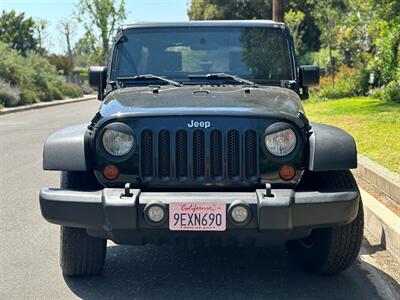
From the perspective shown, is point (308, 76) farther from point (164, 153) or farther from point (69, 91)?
point (69, 91)

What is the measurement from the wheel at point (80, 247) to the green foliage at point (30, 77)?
2495cm

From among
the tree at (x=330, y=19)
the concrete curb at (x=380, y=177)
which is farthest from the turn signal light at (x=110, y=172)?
the tree at (x=330, y=19)

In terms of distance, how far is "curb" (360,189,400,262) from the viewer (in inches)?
199

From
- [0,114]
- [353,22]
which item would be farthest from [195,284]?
[0,114]

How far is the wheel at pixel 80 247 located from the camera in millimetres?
4184

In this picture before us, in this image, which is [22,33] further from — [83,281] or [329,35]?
[83,281]

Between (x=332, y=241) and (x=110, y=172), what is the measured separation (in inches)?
63.6

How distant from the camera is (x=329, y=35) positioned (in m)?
24.5

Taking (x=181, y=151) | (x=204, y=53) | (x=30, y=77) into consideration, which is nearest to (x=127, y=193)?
(x=181, y=151)

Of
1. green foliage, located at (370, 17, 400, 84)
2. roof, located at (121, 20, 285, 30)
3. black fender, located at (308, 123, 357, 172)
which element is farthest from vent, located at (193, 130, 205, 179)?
green foliage, located at (370, 17, 400, 84)

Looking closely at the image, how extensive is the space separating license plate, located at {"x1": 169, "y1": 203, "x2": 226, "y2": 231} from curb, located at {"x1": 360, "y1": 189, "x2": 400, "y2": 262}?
1965mm

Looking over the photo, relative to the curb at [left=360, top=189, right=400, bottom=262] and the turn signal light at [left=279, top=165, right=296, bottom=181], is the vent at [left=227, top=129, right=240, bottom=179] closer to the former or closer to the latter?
the turn signal light at [left=279, top=165, right=296, bottom=181]

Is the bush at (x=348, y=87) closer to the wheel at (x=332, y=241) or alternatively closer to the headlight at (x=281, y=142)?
the wheel at (x=332, y=241)

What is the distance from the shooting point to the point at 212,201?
3.66 metres
